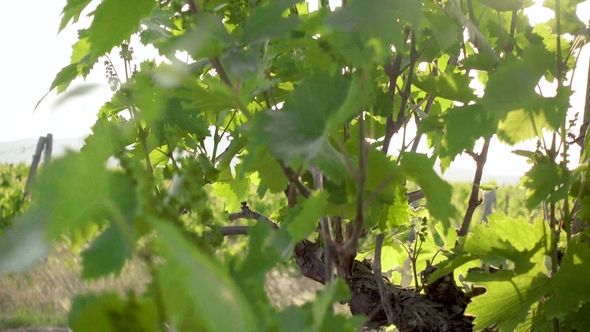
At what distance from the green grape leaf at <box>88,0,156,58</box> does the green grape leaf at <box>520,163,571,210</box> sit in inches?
18.9

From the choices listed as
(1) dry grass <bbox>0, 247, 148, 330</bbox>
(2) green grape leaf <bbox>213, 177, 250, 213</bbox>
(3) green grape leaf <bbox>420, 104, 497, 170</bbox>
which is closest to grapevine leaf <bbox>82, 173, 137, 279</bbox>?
(3) green grape leaf <bbox>420, 104, 497, 170</bbox>

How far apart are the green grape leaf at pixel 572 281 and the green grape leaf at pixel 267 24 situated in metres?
0.47

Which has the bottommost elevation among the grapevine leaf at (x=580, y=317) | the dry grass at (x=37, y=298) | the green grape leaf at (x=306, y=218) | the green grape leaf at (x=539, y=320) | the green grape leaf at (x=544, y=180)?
the dry grass at (x=37, y=298)

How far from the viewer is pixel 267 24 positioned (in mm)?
404

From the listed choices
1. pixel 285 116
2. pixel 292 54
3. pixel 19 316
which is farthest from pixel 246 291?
pixel 19 316

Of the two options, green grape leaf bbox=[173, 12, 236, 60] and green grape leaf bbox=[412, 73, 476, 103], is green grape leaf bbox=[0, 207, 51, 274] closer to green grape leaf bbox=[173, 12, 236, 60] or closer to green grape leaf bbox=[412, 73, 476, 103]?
green grape leaf bbox=[173, 12, 236, 60]

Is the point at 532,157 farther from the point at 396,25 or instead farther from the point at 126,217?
the point at 126,217

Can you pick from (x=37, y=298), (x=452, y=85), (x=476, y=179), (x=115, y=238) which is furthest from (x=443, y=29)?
(x=37, y=298)

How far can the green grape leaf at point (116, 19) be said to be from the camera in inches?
14.6

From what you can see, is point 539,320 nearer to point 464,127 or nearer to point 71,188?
point 464,127

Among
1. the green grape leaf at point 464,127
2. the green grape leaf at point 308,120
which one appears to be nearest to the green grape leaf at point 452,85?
the green grape leaf at point 464,127

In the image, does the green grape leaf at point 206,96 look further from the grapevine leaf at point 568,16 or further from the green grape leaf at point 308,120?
the grapevine leaf at point 568,16

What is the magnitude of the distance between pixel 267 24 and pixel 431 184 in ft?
0.61

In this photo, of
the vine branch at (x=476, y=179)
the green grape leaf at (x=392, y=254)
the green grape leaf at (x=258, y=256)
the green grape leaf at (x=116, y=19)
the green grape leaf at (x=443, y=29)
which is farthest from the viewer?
the green grape leaf at (x=392, y=254)
